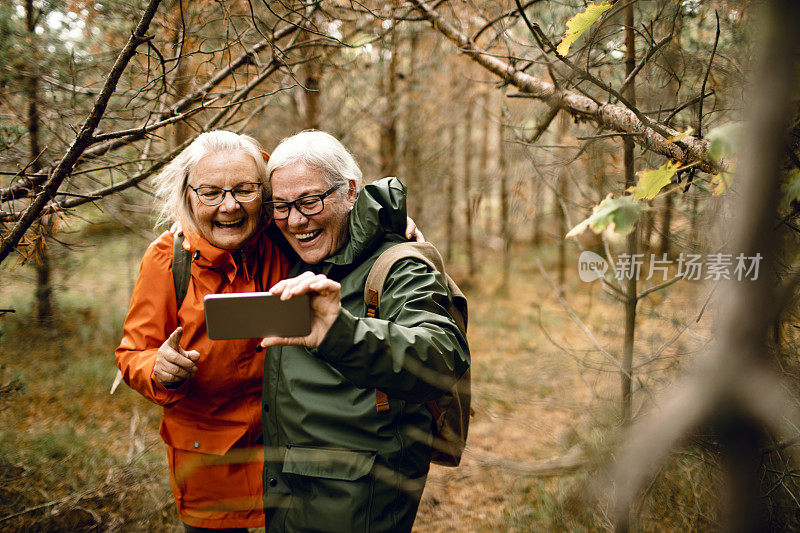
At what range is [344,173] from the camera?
2033 mm

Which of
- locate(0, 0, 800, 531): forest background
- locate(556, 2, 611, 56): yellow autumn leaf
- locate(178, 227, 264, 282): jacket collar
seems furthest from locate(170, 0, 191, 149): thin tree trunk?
locate(556, 2, 611, 56): yellow autumn leaf

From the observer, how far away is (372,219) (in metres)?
1.79

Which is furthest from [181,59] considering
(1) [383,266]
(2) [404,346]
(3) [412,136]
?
(3) [412,136]

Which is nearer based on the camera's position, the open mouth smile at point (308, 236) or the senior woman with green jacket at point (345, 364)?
the senior woman with green jacket at point (345, 364)

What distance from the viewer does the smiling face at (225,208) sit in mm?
1976

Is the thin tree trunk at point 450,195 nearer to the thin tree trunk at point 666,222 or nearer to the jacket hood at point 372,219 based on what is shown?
the thin tree trunk at point 666,222

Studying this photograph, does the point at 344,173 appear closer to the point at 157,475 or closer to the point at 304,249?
the point at 304,249

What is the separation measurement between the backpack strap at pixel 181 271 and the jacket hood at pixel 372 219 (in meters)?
0.57

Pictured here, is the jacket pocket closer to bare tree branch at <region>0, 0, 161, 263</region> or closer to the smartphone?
the smartphone

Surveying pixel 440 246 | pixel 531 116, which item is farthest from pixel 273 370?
pixel 440 246

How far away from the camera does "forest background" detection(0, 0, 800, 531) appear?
38.5 inches

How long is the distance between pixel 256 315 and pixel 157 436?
370cm

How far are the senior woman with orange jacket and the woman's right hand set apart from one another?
0.14m

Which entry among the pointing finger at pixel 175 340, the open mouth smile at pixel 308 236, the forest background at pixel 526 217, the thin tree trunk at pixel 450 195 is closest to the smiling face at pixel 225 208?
the open mouth smile at pixel 308 236
